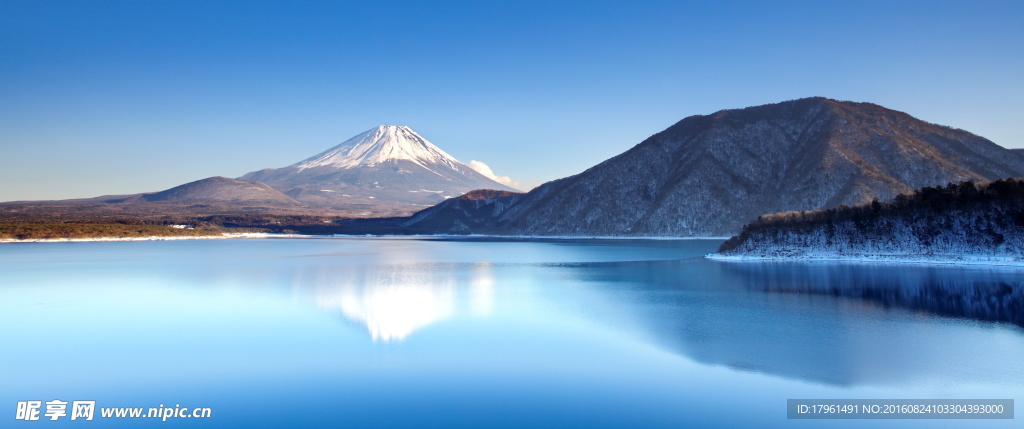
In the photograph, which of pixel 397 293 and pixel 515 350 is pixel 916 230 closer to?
pixel 397 293

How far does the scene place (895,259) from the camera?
44219 millimetres

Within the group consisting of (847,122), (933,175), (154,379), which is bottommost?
(154,379)

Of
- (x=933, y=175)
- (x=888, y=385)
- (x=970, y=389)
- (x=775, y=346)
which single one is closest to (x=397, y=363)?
(x=775, y=346)

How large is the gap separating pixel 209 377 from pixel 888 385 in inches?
576

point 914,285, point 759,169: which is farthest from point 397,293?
point 759,169

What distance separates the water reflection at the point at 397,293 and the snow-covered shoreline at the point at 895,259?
23.0 meters

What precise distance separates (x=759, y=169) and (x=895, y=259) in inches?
2935

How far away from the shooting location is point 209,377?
1415 cm

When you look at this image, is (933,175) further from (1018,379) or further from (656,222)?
(1018,379)

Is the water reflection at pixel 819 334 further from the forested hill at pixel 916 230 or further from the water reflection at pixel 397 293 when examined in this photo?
the forested hill at pixel 916 230

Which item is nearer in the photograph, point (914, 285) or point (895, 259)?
point (914, 285)

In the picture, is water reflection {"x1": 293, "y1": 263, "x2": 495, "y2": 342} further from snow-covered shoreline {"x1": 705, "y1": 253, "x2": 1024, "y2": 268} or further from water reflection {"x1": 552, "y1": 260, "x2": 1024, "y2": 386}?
snow-covered shoreline {"x1": 705, "y1": 253, "x2": 1024, "y2": 268}

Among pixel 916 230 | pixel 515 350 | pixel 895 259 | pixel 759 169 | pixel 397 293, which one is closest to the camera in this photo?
pixel 515 350

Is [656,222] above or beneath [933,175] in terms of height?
beneath
